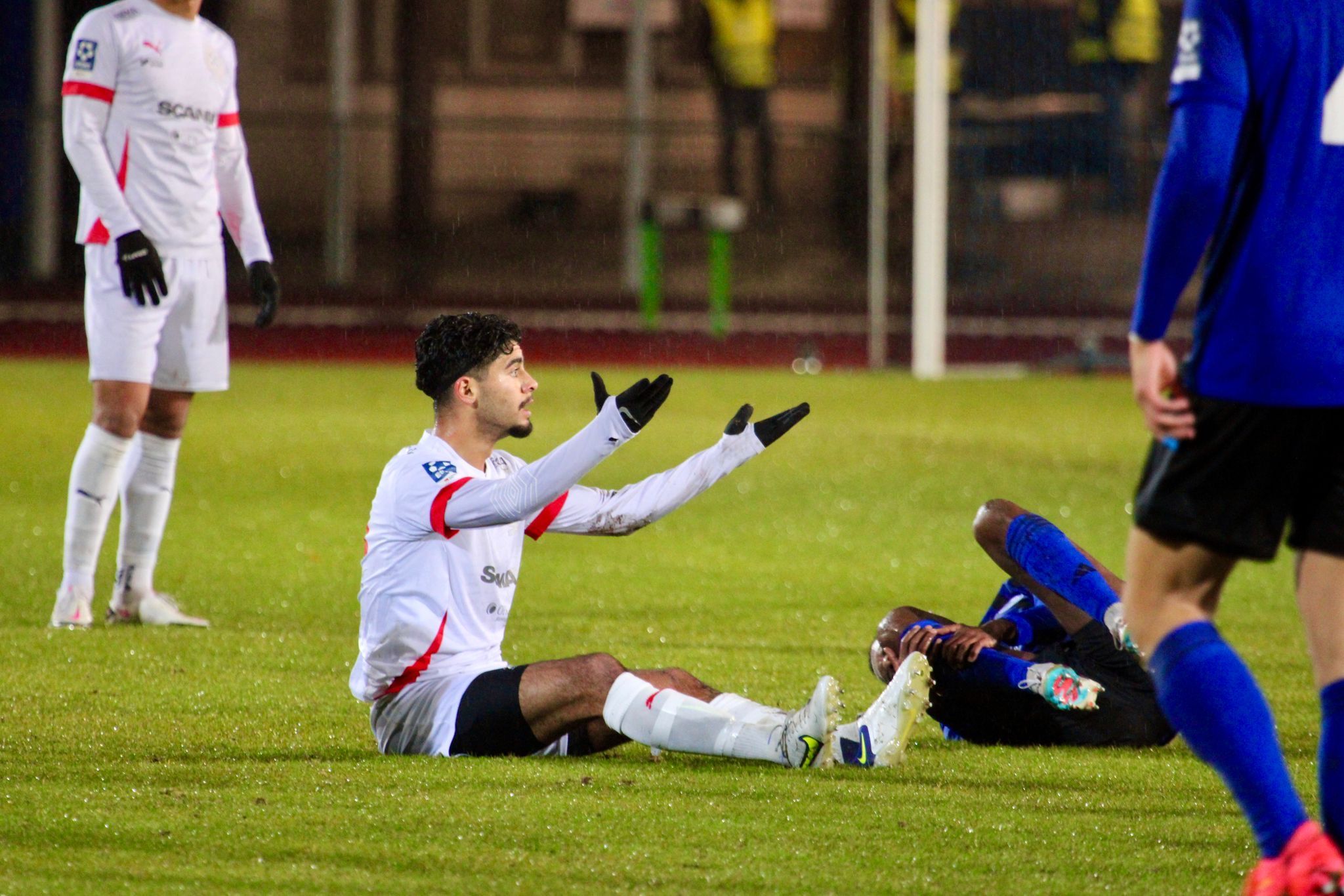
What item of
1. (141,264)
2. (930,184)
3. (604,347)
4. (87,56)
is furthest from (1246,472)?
(604,347)

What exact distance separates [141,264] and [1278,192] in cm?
368

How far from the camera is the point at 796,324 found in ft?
62.1

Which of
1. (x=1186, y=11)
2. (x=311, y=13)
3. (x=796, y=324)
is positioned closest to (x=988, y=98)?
(x=796, y=324)

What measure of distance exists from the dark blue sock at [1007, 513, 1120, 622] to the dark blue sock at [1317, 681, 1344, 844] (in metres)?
1.39

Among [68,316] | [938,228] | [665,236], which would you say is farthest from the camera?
[665,236]

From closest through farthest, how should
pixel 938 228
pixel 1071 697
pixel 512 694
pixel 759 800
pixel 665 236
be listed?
pixel 759 800 < pixel 512 694 < pixel 1071 697 < pixel 938 228 < pixel 665 236

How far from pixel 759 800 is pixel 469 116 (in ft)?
73.4

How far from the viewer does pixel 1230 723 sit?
8.78 feet

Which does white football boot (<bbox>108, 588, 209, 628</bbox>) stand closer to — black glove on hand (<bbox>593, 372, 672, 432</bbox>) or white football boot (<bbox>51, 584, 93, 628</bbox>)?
white football boot (<bbox>51, 584, 93, 628</bbox>)

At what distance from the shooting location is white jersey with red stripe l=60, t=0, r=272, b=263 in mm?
5559

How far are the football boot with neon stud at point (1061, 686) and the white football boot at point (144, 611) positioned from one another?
2663 millimetres

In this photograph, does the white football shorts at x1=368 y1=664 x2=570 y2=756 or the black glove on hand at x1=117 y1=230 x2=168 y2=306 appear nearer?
the white football shorts at x1=368 y1=664 x2=570 y2=756

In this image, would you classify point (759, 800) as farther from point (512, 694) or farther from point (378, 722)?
point (378, 722)

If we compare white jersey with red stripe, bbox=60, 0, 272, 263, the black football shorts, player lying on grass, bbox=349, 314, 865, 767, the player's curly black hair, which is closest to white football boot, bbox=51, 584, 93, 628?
white jersey with red stripe, bbox=60, 0, 272, 263
